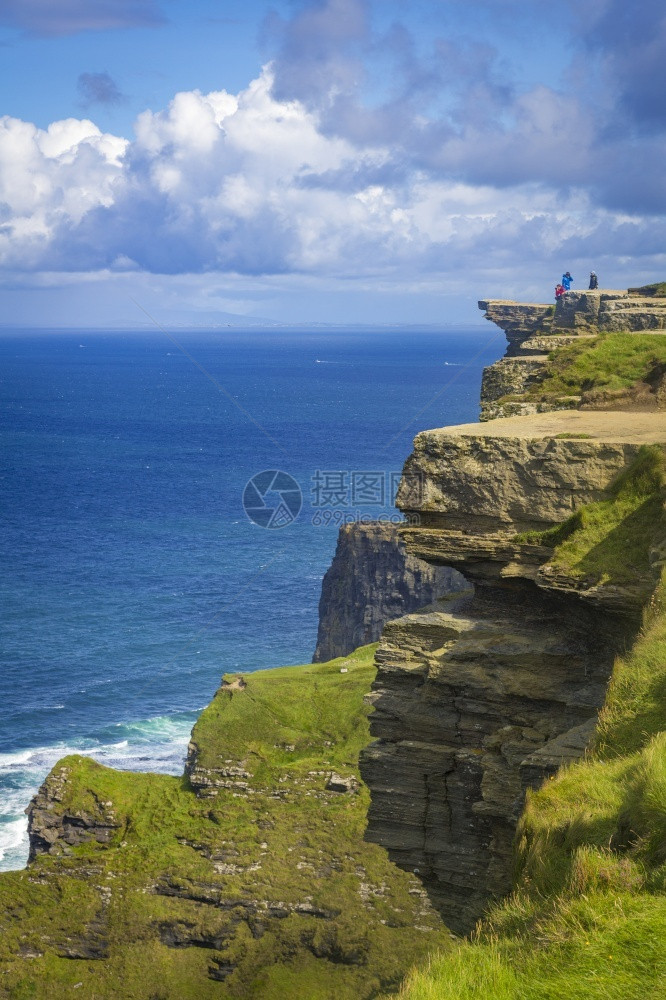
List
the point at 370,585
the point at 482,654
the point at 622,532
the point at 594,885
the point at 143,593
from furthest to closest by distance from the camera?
the point at 143,593 → the point at 370,585 → the point at 482,654 → the point at 622,532 → the point at 594,885

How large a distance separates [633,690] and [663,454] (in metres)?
7.11

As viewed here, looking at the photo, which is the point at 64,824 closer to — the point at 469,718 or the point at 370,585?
the point at 469,718

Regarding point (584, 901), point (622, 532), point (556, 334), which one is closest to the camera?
point (584, 901)

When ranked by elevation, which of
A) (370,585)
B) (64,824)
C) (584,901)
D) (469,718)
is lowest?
(64,824)

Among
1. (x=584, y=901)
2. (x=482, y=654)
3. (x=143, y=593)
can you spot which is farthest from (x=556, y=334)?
(x=143, y=593)

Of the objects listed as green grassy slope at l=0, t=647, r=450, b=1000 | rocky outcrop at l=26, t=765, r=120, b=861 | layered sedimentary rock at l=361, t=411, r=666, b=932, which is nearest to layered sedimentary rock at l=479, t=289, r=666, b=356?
layered sedimentary rock at l=361, t=411, r=666, b=932

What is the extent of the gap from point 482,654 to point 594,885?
39.3 feet

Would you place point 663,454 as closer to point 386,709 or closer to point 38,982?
point 386,709

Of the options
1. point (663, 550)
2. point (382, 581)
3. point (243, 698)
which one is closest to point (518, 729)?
point (663, 550)

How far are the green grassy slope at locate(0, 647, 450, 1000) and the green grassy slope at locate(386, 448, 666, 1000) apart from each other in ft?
79.6

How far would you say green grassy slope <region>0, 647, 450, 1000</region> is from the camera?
1606 inches

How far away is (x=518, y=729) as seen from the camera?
2175 cm

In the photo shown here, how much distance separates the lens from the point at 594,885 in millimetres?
10039

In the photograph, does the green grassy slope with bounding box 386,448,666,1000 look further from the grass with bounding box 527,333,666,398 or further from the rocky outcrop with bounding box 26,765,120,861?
the rocky outcrop with bounding box 26,765,120,861
